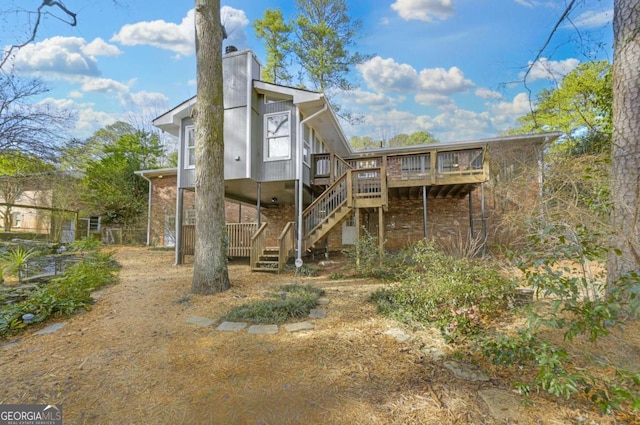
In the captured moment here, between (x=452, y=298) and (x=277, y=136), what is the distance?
6.87 meters

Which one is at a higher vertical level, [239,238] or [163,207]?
[163,207]

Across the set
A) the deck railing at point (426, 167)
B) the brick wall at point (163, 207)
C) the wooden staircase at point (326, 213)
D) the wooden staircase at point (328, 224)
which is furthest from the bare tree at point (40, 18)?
the brick wall at point (163, 207)

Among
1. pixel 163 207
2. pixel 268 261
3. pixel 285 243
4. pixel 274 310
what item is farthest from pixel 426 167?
pixel 163 207

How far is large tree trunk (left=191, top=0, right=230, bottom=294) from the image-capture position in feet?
16.9

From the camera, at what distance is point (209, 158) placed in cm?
525

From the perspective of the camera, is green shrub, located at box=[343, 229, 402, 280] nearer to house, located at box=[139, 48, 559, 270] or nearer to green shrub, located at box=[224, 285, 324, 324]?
house, located at box=[139, 48, 559, 270]

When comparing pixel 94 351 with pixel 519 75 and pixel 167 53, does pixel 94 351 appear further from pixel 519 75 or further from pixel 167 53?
pixel 167 53

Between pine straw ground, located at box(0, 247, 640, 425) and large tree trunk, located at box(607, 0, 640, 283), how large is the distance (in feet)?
6.93

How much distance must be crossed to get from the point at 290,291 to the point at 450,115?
1928 cm

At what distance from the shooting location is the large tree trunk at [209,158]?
203 inches

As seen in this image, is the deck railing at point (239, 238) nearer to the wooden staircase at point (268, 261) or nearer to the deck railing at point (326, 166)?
the wooden staircase at point (268, 261)

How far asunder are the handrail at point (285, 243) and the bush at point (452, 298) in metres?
3.76

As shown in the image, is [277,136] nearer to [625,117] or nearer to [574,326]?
[625,117]

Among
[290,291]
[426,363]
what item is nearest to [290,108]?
[290,291]
